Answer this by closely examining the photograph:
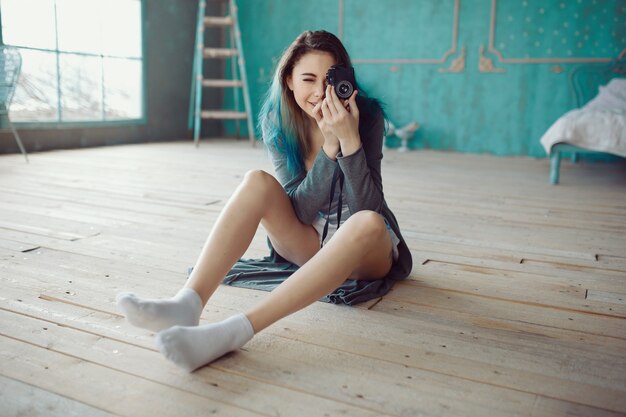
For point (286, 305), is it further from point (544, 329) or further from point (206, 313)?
point (544, 329)

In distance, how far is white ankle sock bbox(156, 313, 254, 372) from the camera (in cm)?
94

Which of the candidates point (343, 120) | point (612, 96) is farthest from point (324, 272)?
point (612, 96)

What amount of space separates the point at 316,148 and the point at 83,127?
4.07 meters

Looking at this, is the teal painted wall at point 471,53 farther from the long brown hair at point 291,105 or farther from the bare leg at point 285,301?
the bare leg at point 285,301

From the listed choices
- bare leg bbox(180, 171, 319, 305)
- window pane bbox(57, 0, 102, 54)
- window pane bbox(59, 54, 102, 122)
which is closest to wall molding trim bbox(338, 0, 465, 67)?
window pane bbox(57, 0, 102, 54)

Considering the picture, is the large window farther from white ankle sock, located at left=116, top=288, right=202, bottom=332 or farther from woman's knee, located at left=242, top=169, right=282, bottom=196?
white ankle sock, located at left=116, top=288, right=202, bottom=332

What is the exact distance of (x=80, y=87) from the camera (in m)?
4.88

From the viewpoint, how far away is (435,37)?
5328 mm

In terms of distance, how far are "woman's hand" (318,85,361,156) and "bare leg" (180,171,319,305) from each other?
19 centimetres

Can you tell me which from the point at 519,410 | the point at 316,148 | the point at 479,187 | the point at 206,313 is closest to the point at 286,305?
the point at 206,313

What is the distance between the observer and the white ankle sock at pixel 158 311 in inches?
39.5

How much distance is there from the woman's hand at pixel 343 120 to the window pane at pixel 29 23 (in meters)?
3.83

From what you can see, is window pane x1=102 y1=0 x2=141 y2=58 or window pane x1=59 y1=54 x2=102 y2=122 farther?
window pane x1=102 y1=0 x2=141 y2=58

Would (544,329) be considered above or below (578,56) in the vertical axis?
below
